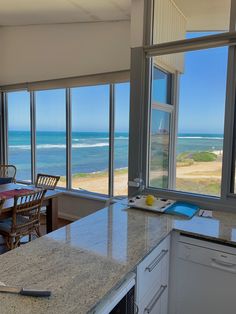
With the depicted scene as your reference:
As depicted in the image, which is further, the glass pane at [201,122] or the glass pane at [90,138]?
the glass pane at [90,138]

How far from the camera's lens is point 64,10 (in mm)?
3551

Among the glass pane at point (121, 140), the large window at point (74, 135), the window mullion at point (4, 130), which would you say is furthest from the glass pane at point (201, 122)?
the window mullion at point (4, 130)

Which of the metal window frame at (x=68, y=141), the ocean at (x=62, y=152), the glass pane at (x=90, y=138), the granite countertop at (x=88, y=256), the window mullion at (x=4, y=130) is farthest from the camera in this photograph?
the window mullion at (x=4, y=130)

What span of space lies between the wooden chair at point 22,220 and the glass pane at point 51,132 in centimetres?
169

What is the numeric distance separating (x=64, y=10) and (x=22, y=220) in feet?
8.93

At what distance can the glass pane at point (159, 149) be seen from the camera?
256cm

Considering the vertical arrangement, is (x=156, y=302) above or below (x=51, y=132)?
below

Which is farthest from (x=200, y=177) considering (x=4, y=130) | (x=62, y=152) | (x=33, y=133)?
(x=4, y=130)

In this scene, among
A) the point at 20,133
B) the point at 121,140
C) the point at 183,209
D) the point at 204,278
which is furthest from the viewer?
the point at 20,133

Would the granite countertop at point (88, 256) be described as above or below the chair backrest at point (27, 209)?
above

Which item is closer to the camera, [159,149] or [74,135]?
[159,149]

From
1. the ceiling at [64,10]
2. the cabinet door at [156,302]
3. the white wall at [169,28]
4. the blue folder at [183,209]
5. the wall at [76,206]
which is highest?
the ceiling at [64,10]

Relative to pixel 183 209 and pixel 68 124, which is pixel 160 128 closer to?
pixel 183 209

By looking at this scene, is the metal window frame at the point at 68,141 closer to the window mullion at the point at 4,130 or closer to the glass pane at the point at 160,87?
the window mullion at the point at 4,130
